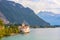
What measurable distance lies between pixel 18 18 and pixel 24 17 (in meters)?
1.60

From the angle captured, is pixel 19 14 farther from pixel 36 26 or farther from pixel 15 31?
pixel 15 31

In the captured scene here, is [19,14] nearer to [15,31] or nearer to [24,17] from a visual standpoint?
[24,17]

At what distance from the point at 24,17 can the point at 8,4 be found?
7510 mm

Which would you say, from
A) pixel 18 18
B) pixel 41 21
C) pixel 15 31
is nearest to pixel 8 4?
pixel 18 18

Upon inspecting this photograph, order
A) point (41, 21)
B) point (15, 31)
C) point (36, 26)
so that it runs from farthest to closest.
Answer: point (41, 21) → point (36, 26) → point (15, 31)

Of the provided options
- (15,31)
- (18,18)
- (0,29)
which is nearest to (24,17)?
(18,18)

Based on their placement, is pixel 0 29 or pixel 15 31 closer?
pixel 0 29

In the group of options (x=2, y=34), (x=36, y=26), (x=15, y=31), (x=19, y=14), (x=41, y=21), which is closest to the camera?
(x=2, y=34)

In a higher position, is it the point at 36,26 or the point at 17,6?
the point at 17,6

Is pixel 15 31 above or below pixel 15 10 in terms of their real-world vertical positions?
below

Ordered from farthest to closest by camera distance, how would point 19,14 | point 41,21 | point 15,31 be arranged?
point 19,14 < point 41,21 < point 15,31

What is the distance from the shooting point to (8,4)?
6838 cm

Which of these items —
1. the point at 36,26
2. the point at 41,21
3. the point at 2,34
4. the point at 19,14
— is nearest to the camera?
the point at 2,34

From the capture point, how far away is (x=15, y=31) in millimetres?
31922
